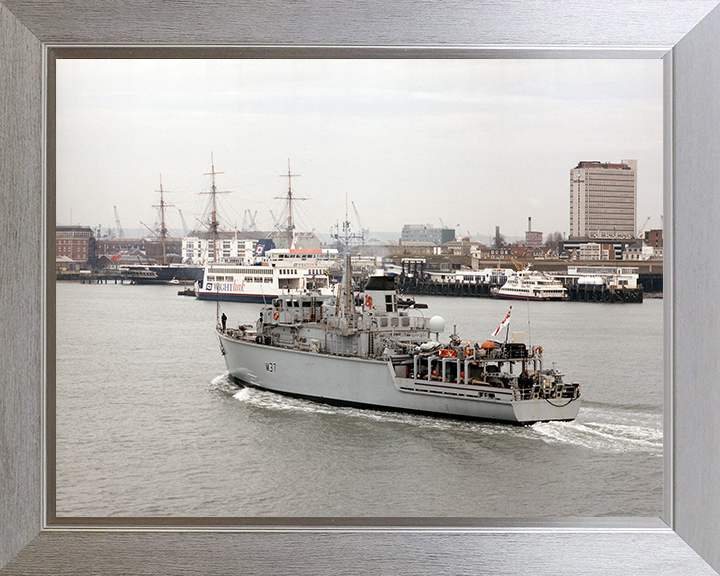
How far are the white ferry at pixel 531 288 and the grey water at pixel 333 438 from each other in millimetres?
233

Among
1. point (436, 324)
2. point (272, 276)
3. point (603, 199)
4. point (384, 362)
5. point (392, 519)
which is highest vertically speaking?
point (603, 199)

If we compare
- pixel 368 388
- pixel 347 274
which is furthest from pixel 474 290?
pixel 368 388

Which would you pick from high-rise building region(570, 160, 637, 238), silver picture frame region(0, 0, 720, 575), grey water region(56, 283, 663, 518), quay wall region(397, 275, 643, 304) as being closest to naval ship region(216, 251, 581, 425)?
grey water region(56, 283, 663, 518)

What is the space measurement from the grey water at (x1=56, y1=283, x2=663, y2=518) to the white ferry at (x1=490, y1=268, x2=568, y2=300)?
0.23 meters

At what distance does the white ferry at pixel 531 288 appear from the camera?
607 cm

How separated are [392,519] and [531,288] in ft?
14.6

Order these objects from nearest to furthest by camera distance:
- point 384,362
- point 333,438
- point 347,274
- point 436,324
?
point 333,438 → point 347,274 → point 384,362 → point 436,324

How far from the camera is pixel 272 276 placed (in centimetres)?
798

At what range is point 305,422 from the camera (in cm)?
738

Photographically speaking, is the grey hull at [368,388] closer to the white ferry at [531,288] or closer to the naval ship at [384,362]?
the naval ship at [384,362]

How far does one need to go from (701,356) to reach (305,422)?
5.62 m

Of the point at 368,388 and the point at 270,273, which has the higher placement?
the point at 270,273

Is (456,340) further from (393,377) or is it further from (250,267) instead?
(250,267)

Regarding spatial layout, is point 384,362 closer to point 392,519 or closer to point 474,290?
point 474,290
